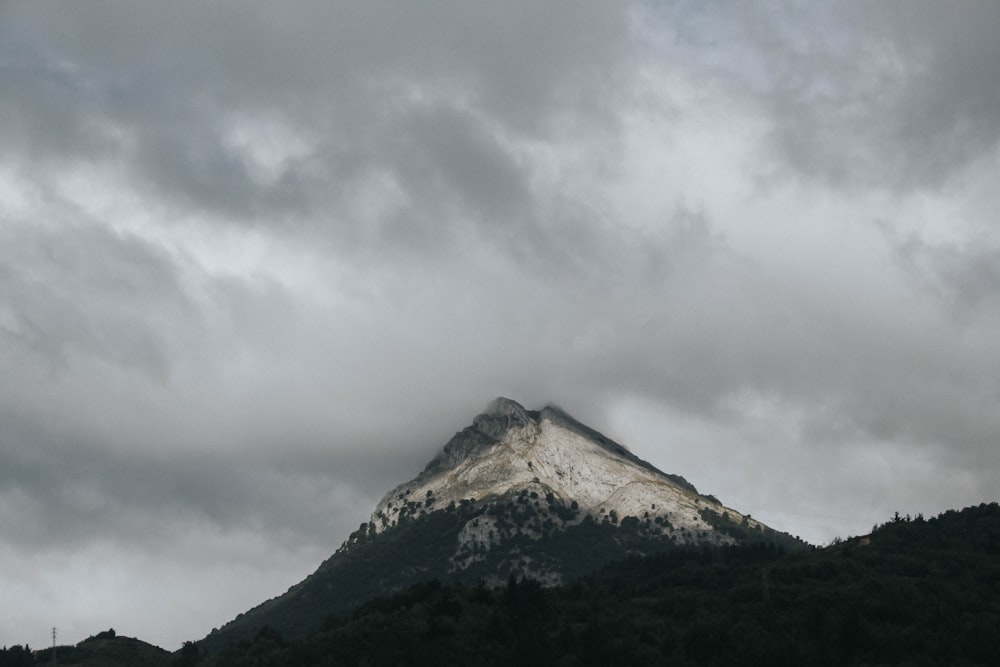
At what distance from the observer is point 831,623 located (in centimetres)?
16438

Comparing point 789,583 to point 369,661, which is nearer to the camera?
point 369,661

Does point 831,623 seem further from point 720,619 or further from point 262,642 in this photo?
point 262,642

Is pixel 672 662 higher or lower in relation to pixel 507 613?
lower

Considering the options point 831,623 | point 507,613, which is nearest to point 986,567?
point 831,623

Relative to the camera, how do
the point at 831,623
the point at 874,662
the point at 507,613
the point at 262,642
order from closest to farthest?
the point at 874,662, the point at 831,623, the point at 507,613, the point at 262,642

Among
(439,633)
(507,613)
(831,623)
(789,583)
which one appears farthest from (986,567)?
(439,633)

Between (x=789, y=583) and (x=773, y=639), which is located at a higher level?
(x=789, y=583)

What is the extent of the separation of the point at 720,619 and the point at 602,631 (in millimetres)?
18582

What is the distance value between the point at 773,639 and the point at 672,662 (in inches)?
606

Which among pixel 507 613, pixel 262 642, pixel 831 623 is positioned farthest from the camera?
pixel 262 642

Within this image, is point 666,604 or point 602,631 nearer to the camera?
point 602,631

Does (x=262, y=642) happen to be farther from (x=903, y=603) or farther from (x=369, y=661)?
(x=903, y=603)

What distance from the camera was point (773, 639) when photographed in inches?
6329

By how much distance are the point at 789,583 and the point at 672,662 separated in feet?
165
